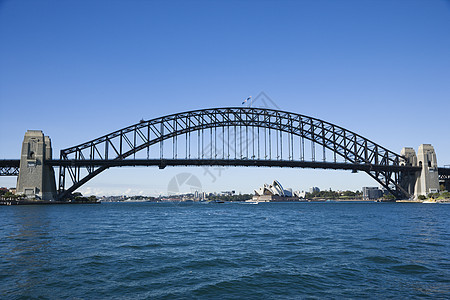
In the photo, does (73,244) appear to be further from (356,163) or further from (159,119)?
(356,163)

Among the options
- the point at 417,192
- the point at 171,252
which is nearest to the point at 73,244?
the point at 171,252

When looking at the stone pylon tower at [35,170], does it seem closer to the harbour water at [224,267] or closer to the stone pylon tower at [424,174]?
the harbour water at [224,267]

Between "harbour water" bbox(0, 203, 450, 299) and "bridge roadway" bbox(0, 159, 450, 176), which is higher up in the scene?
"bridge roadway" bbox(0, 159, 450, 176)

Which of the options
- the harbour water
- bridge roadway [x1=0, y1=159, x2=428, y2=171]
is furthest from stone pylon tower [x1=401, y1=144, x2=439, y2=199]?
the harbour water

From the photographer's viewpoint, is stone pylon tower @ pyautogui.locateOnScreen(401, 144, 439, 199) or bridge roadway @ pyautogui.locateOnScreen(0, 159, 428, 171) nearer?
bridge roadway @ pyautogui.locateOnScreen(0, 159, 428, 171)

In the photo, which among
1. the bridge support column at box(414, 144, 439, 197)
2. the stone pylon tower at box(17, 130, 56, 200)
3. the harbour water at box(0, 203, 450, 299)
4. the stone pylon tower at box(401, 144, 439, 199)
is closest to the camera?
the harbour water at box(0, 203, 450, 299)

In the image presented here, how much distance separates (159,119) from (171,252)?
218ft

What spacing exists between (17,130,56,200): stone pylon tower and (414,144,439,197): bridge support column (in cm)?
8358

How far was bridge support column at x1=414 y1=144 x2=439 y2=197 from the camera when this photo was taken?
82.8 meters

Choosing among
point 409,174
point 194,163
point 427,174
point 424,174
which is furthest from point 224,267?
point 409,174

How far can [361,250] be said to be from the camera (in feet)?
50.6

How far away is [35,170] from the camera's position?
6650 cm

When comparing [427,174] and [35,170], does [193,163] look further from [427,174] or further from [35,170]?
[427,174]

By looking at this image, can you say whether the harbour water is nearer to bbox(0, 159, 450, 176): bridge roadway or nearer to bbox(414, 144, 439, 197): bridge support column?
bbox(0, 159, 450, 176): bridge roadway
